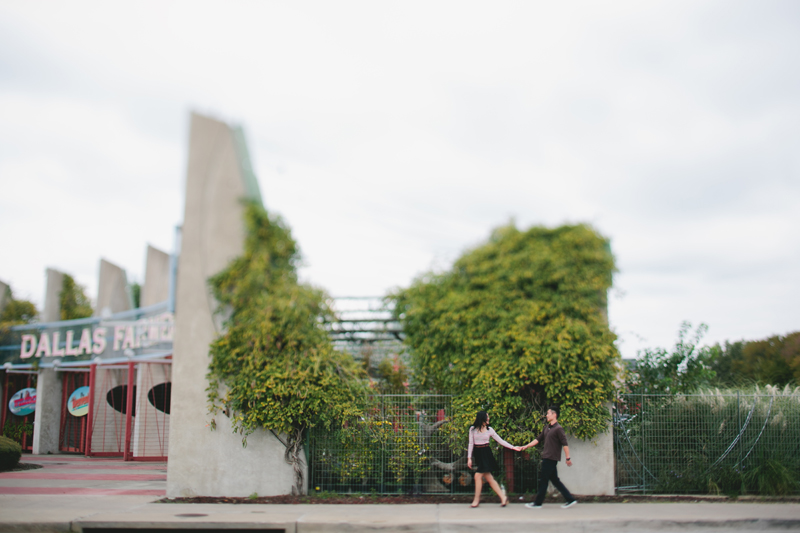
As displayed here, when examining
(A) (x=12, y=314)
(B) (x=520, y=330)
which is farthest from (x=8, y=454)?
(B) (x=520, y=330)

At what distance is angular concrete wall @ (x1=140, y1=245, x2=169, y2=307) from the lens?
62.6 feet

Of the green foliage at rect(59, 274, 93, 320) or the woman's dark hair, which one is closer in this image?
the woman's dark hair

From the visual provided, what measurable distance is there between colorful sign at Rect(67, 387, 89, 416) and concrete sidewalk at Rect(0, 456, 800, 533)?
821 cm

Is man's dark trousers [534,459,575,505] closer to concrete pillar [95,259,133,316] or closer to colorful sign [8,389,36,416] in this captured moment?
concrete pillar [95,259,133,316]

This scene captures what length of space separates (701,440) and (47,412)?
57.6 feet

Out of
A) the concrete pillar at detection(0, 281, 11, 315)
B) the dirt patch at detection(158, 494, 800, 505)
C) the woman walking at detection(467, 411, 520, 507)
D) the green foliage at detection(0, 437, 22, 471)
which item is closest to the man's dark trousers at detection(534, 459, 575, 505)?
the woman walking at detection(467, 411, 520, 507)

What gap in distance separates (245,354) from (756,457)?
8665mm

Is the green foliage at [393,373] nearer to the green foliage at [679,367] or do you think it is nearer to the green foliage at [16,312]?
the green foliage at [679,367]

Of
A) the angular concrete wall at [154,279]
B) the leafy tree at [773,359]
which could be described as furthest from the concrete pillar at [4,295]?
the leafy tree at [773,359]

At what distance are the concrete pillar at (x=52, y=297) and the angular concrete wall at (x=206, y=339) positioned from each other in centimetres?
1115

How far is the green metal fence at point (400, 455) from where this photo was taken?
9.90 m

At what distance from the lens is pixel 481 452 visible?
29.8 ft

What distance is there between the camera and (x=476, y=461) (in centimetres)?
912

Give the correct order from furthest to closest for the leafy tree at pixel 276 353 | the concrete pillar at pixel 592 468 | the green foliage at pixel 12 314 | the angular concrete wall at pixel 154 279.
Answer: the angular concrete wall at pixel 154 279 < the green foliage at pixel 12 314 < the concrete pillar at pixel 592 468 < the leafy tree at pixel 276 353
